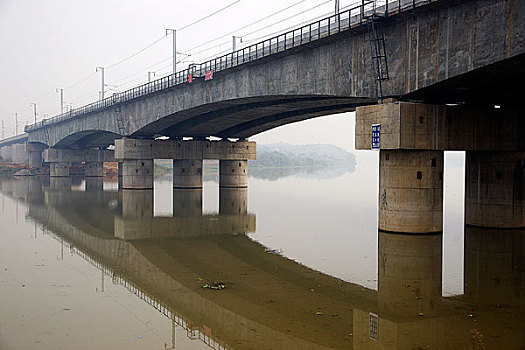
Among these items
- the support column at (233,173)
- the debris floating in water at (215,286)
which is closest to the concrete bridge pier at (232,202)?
the support column at (233,173)

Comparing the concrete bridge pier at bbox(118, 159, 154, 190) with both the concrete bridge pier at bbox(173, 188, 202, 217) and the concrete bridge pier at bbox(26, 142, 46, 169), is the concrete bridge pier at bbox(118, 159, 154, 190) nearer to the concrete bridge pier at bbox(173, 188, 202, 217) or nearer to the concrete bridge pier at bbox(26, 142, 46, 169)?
the concrete bridge pier at bbox(173, 188, 202, 217)

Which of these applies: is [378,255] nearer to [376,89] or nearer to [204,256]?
[204,256]

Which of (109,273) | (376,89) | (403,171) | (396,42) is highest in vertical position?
(396,42)

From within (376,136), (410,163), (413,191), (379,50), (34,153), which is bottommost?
(413,191)

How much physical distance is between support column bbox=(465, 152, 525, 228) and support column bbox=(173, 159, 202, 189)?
3637 centimetres

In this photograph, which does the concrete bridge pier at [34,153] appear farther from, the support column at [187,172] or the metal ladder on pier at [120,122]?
the support column at [187,172]

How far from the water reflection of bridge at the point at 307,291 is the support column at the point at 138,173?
93.5ft

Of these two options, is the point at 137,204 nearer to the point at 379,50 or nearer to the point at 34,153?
the point at 379,50

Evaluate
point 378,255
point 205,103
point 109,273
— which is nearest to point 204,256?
point 109,273

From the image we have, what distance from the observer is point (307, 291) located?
15375 millimetres

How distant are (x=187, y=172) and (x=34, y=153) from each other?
2451 inches

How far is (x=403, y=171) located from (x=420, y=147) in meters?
1.38

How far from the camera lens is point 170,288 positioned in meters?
15.6

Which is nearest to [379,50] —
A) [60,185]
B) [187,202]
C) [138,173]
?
[187,202]
